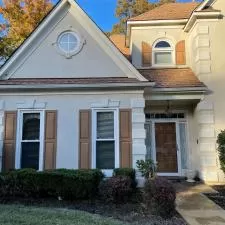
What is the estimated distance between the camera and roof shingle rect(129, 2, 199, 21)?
43.3 ft

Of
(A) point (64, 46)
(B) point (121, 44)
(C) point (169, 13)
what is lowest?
(A) point (64, 46)

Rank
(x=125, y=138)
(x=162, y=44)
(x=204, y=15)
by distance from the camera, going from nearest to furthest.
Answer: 1. (x=125, y=138)
2. (x=204, y=15)
3. (x=162, y=44)

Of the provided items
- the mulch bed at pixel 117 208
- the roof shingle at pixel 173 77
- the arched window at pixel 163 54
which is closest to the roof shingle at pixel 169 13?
the arched window at pixel 163 54

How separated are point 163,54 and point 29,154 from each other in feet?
21.9

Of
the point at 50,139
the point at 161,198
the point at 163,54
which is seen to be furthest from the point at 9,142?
the point at 163,54

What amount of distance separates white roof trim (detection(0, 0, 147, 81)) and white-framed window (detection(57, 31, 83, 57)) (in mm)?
584

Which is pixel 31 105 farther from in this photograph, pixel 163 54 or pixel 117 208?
pixel 163 54

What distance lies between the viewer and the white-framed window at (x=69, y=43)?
10.9 meters

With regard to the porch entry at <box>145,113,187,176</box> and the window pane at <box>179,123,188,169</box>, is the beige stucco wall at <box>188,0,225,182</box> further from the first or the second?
the porch entry at <box>145,113,187,176</box>

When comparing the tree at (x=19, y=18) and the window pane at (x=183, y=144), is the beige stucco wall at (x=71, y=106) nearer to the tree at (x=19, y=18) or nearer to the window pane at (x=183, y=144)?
the window pane at (x=183, y=144)

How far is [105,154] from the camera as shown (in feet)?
33.7

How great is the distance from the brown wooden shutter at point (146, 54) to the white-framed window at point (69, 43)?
124 inches

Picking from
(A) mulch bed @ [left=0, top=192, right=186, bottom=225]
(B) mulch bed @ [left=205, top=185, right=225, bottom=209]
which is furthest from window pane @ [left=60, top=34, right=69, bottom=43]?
(B) mulch bed @ [left=205, top=185, right=225, bottom=209]

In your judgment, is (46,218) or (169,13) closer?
(46,218)
